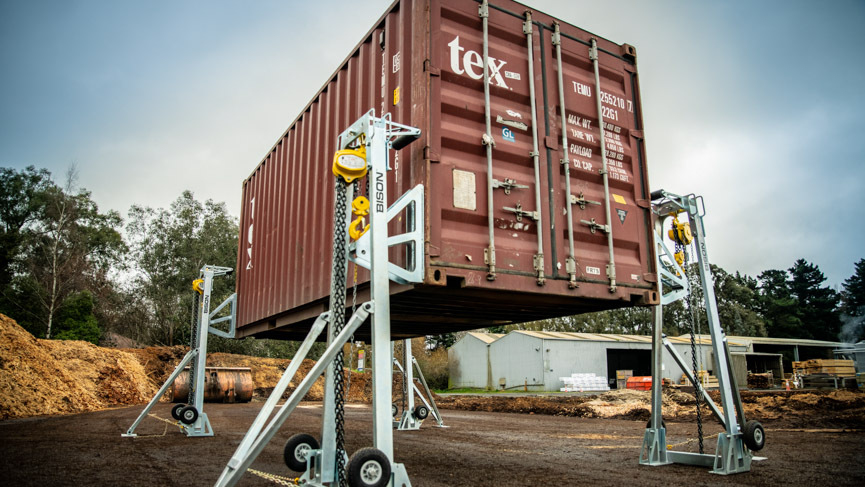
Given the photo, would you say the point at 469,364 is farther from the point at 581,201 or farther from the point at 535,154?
the point at 535,154

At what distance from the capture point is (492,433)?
32.2 ft

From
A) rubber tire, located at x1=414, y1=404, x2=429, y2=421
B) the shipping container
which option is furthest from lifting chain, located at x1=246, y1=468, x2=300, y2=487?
rubber tire, located at x1=414, y1=404, x2=429, y2=421

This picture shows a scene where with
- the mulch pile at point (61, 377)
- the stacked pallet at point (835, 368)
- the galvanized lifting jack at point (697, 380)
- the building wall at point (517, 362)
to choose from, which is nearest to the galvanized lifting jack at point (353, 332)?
the galvanized lifting jack at point (697, 380)

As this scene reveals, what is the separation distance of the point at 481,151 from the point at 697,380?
3.59 meters

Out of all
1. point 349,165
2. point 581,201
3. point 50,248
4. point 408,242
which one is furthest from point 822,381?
point 50,248

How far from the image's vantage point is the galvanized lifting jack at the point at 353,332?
142 inches

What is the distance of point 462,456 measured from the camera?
696 centimetres

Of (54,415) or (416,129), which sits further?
(54,415)

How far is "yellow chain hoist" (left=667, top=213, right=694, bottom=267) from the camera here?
655 cm

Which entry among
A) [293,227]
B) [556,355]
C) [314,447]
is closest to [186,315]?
[556,355]

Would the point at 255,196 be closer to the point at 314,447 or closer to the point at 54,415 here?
the point at 314,447

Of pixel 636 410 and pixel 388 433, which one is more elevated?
pixel 388 433

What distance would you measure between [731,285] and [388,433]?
63358 mm

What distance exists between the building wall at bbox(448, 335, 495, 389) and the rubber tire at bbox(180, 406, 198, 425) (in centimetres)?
2546
